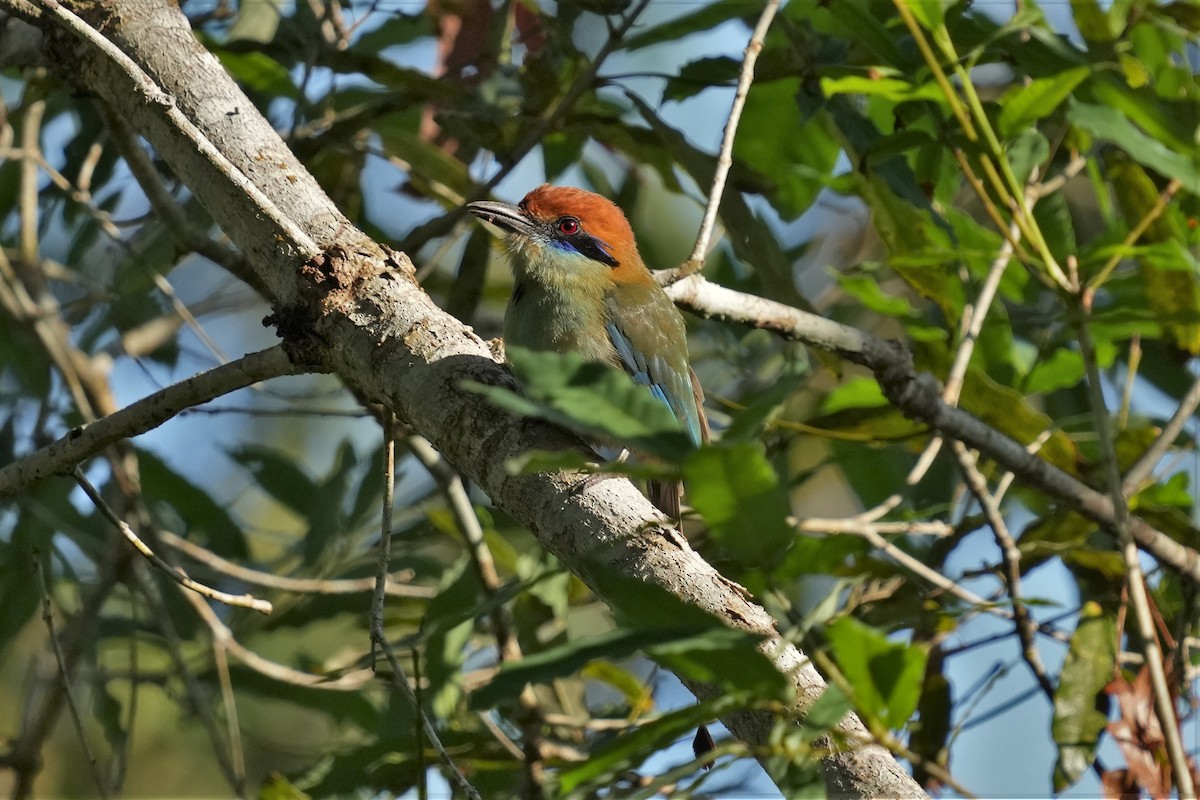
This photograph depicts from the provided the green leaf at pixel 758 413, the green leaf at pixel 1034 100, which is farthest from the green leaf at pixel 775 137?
the green leaf at pixel 758 413

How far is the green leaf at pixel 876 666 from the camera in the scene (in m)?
1.62

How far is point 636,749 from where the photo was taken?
1.59 m

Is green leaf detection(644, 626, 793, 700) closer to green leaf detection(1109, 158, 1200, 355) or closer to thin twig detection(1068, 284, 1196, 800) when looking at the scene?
thin twig detection(1068, 284, 1196, 800)

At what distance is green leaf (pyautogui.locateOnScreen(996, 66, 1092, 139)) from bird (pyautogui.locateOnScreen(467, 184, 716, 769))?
1.17 meters

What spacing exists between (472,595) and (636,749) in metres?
2.31

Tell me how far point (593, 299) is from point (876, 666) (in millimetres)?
2655

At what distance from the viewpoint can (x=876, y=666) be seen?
5.33ft

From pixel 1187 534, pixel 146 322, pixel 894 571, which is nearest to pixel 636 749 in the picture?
pixel 894 571

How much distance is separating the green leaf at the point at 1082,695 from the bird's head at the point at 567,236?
6.20 ft

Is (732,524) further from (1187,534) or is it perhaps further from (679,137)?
(1187,534)

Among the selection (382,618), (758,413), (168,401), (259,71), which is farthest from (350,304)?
(259,71)

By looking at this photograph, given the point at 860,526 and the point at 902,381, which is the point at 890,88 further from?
the point at 860,526

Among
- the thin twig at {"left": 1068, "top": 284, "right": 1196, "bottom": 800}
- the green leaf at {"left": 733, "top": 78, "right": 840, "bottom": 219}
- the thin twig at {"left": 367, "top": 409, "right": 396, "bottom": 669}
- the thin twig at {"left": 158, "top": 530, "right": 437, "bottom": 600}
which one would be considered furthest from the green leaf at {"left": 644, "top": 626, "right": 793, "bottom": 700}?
the green leaf at {"left": 733, "top": 78, "right": 840, "bottom": 219}

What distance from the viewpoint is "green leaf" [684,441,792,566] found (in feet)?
4.96
